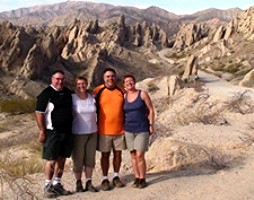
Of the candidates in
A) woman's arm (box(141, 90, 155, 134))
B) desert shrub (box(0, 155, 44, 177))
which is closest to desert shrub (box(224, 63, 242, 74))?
desert shrub (box(0, 155, 44, 177))

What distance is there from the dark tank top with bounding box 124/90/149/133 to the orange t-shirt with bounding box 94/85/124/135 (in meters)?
0.11

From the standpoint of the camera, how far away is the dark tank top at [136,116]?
7.98 meters

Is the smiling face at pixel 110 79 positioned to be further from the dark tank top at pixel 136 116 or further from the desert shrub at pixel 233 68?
the desert shrub at pixel 233 68

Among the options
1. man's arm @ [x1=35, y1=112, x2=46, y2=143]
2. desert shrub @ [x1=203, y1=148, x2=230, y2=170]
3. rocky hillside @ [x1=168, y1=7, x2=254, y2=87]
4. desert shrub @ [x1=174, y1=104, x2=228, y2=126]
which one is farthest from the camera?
rocky hillside @ [x1=168, y1=7, x2=254, y2=87]

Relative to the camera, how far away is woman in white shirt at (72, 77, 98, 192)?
25.7ft

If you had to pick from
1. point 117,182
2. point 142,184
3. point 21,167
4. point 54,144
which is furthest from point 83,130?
point 21,167

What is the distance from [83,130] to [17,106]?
30.0 metres

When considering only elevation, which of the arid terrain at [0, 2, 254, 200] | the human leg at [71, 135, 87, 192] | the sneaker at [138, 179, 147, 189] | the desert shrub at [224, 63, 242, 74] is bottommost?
the desert shrub at [224, 63, 242, 74]

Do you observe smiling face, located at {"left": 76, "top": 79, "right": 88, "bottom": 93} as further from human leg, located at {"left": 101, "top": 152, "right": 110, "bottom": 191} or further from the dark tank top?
human leg, located at {"left": 101, "top": 152, "right": 110, "bottom": 191}

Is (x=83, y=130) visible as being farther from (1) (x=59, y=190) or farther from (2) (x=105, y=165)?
(1) (x=59, y=190)

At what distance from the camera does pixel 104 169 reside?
833 centimetres

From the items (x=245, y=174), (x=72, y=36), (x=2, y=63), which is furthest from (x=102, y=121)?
(x=72, y=36)

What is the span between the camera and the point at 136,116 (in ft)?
26.3

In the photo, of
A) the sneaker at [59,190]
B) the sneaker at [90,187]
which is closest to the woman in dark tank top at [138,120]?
the sneaker at [90,187]
